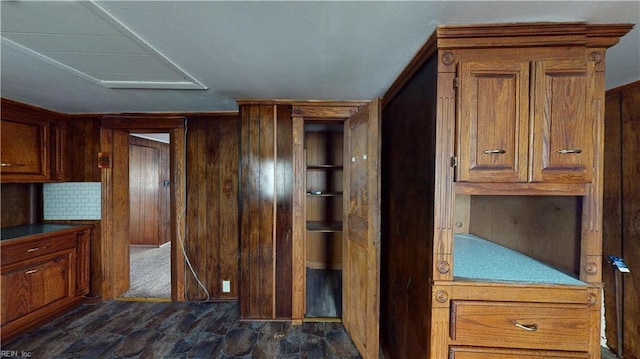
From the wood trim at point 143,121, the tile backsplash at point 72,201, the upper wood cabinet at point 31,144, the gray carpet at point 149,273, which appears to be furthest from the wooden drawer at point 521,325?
the upper wood cabinet at point 31,144

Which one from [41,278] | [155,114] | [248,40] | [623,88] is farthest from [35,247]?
[623,88]

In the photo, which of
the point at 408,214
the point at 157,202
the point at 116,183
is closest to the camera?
the point at 408,214

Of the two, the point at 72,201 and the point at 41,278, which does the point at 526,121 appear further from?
the point at 72,201

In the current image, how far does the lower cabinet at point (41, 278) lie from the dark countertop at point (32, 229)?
0.21ft

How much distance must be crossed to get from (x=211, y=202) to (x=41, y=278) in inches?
65.6

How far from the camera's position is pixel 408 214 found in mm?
1564

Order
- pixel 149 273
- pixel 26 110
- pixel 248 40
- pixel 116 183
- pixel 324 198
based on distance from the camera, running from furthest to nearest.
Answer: pixel 324 198
pixel 149 273
pixel 116 183
pixel 26 110
pixel 248 40

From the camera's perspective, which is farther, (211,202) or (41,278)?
(211,202)

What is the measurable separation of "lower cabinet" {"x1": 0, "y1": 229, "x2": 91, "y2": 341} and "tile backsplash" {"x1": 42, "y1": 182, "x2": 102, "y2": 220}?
0.24 meters

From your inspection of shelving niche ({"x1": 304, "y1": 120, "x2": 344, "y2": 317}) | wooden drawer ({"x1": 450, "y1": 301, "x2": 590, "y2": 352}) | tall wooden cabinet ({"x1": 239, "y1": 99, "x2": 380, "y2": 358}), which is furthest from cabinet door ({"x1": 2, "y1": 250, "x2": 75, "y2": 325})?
wooden drawer ({"x1": 450, "y1": 301, "x2": 590, "y2": 352})

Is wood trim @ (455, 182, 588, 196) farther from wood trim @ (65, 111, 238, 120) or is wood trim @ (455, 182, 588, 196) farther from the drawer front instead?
the drawer front

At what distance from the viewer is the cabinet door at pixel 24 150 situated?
229cm

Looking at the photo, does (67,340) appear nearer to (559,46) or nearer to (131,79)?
(131,79)

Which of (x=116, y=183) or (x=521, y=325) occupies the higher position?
(x=116, y=183)
